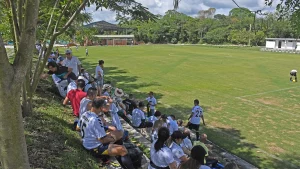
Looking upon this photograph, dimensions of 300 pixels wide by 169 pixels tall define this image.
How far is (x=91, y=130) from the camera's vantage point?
447 centimetres

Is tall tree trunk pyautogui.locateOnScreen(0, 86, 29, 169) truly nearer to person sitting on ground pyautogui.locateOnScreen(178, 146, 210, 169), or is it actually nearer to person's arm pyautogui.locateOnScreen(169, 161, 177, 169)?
person sitting on ground pyautogui.locateOnScreen(178, 146, 210, 169)

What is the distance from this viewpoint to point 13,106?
8.41 ft

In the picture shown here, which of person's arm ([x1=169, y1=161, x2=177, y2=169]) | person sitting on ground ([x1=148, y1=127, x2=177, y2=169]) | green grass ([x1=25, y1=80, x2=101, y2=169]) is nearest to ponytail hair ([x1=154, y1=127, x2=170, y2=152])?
person sitting on ground ([x1=148, y1=127, x2=177, y2=169])

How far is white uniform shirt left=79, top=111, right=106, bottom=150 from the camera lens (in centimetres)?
443

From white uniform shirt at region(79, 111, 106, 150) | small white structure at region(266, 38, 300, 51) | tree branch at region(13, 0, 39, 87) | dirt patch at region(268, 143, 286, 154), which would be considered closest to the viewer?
tree branch at region(13, 0, 39, 87)

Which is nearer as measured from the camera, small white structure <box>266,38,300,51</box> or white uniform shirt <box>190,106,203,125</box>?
white uniform shirt <box>190,106,203,125</box>

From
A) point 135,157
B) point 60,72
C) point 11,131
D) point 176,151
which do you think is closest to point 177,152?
point 176,151

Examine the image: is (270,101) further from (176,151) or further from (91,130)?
(91,130)

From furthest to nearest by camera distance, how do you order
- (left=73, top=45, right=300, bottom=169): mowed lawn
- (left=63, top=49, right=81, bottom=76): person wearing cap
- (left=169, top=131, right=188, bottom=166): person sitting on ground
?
(left=63, top=49, right=81, bottom=76): person wearing cap → (left=73, top=45, right=300, bottom=169): mowed lawn → (left=169, top=131, right=188, bottom=166): person sitting on ground

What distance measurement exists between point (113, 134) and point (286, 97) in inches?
528

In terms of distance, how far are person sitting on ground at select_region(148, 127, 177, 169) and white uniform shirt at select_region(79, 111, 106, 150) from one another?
85 cm

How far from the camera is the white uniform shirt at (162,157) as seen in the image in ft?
14.0

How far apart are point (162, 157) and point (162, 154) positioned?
0.05 meters

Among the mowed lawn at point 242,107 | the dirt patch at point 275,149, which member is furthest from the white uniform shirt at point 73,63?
the dirt patch at point 275,149
